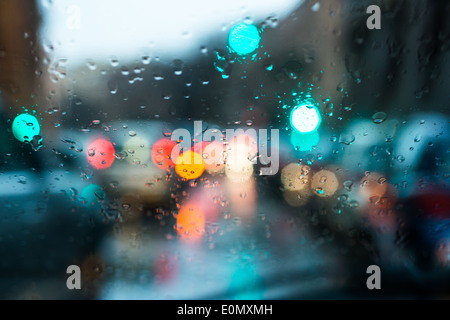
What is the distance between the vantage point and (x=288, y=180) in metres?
1.88

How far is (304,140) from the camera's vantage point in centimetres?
185

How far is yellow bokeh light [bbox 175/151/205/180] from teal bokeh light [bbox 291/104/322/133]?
590 mm

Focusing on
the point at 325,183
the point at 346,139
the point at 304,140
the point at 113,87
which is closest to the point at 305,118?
the point at 304,140

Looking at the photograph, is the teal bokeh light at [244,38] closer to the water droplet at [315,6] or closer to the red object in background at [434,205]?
the water droplet at [315,6]

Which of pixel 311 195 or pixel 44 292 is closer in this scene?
pixel 44 292

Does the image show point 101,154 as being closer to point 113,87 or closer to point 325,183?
point 113,87

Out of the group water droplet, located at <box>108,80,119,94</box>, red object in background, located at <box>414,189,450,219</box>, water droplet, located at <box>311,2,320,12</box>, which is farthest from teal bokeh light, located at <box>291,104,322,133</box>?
water droplet, located at <box>108,80,119,94</box>

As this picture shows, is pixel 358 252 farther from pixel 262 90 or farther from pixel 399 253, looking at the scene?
pixel 262 90

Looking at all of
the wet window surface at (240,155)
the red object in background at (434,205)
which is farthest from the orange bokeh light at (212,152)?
the red object in background at (434,205)

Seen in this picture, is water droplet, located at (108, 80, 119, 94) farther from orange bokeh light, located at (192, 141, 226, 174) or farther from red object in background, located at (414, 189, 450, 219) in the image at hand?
red object in background, located at (414, 189, 450, 219)

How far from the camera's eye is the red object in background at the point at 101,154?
1.81 metres

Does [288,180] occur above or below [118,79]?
below

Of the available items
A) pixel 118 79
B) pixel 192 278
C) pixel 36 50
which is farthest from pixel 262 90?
pixel 36 50

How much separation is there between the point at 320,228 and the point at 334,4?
1.24 metres
